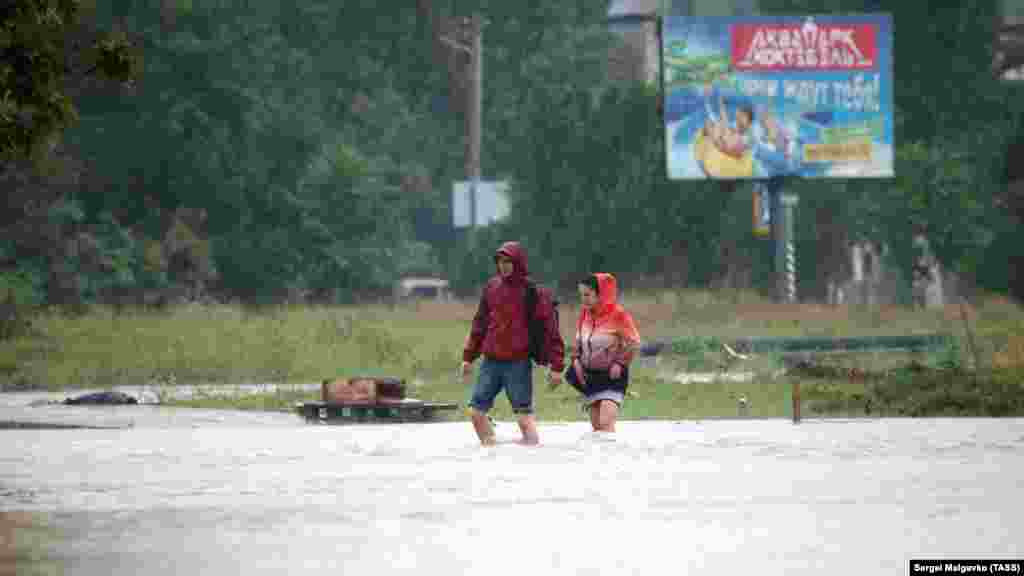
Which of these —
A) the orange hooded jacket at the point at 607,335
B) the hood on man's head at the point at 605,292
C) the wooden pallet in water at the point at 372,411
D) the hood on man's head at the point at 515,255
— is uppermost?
the hood on man's head at the point at 515,255

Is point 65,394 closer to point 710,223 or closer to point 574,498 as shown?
point 574,498

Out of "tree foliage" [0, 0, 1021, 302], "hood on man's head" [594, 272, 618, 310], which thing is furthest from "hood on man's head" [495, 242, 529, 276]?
"tree foliage" [0, 0, 1021, 302]

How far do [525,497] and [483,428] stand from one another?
186 inches

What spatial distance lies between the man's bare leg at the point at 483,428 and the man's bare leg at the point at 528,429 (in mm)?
286

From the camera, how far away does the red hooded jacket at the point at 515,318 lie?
20.0 metres

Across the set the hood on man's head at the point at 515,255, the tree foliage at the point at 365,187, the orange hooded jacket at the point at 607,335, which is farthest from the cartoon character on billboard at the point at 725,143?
the hood on man's head at the point at 515,255

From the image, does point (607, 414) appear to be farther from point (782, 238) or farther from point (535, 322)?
point (782, 238)

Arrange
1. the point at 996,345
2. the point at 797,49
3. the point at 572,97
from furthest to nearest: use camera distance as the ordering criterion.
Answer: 1. the point at 572,97
2. the point at 797,49
3. the point at 996,345

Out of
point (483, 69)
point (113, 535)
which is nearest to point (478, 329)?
point (113, 535)

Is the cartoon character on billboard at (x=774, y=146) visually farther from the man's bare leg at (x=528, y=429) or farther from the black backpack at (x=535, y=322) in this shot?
the black backpack at (x=535, y=322)

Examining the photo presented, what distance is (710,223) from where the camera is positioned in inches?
2820

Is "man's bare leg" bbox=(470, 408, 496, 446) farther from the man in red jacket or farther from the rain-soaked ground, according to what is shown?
the rain-soaked ground

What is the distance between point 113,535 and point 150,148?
5790 cm

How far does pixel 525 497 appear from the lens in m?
15.9
